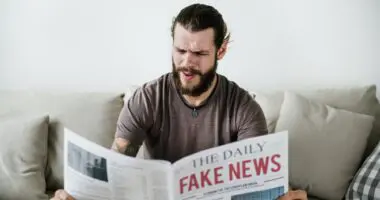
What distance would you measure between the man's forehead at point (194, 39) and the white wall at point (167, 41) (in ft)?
1.88

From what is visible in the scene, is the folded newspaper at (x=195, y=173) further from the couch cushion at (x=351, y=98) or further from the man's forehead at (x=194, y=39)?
the couch cushion at (x=351, y=98)

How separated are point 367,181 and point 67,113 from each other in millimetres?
1017

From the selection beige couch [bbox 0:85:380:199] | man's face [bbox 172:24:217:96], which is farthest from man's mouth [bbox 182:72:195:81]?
beige couch [bbox 0:85:380:199]

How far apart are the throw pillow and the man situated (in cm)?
49

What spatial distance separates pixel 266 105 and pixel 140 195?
72cm

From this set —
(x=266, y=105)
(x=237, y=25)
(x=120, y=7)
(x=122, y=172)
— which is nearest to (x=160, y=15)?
(x=120, y=7)

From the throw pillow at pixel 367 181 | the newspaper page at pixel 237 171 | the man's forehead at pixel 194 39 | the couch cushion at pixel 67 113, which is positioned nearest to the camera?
the newspaper page at pixel 237 171

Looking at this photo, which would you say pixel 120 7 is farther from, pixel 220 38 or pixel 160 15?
pixel 220 38

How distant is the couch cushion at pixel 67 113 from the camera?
5.92 ft

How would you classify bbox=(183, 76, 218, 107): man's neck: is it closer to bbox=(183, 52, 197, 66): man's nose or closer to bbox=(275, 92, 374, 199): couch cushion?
bbox=(183, 52, 197, 66): man's nose

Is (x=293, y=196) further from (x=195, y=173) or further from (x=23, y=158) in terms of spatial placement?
(x=23, y=158)

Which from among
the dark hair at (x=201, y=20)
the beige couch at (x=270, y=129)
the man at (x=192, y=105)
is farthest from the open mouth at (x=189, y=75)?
the beige couch at (x=270, y=129)

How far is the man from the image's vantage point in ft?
4.47

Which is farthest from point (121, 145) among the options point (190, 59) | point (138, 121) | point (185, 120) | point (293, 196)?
point (293, 196)
